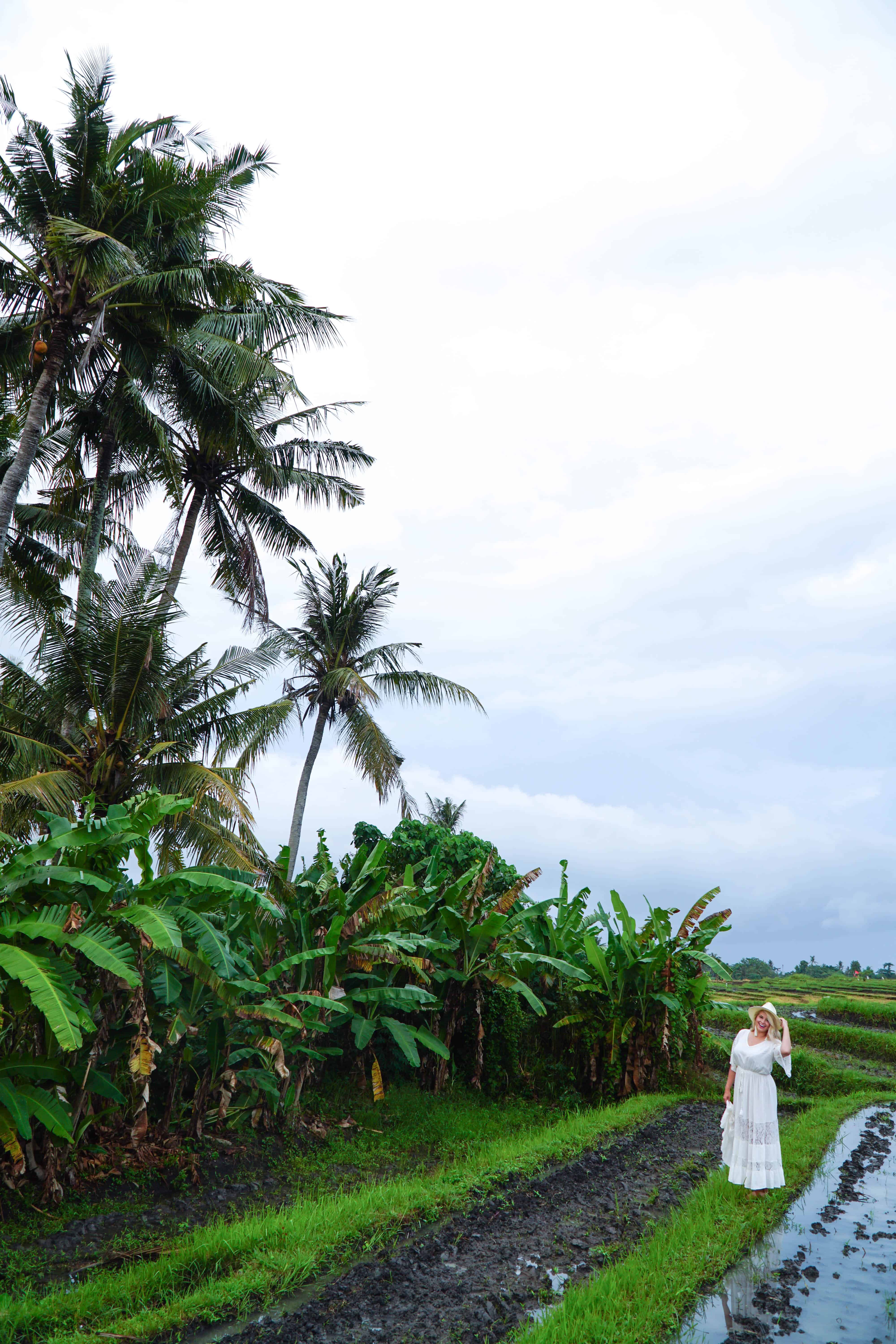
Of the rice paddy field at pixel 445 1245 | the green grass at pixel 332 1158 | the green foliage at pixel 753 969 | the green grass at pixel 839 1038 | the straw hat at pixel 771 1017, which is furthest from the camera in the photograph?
the green foliage at pixel 753 969

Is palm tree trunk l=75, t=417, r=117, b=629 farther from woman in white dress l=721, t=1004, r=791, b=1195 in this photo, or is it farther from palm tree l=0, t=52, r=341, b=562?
woman in white dress l=721, t=1004, r=791, b=1195

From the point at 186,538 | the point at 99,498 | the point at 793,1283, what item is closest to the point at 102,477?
the point at 99,498

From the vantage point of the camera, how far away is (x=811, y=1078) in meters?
12.3

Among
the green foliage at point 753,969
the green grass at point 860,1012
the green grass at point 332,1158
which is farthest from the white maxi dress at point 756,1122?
the green foliage at point 753,969

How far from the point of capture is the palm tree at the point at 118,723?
447 inches

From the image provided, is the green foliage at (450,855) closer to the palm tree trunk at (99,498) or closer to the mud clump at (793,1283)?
the mud clump at (793,1283)

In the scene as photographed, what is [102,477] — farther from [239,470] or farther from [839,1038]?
[839,1038]

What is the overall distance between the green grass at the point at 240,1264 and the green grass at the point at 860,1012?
47.9ft

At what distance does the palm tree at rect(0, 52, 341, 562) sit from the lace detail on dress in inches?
454

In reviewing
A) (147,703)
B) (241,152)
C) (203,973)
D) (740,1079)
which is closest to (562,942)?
(740,1079)

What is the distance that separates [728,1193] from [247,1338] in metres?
3.91

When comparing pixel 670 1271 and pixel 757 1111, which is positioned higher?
pixel 757 1111

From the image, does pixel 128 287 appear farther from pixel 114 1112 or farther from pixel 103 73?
pixel 114 1112

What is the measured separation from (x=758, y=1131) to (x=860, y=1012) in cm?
1455
